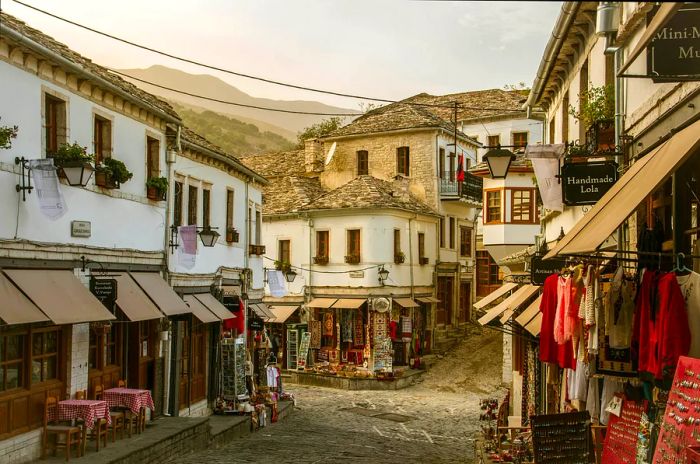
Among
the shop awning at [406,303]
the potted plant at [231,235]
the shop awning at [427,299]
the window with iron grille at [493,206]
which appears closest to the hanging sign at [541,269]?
the potted plant at [231,235]

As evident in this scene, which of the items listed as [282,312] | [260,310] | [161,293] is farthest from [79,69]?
[282,312]

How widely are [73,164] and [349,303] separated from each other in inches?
816

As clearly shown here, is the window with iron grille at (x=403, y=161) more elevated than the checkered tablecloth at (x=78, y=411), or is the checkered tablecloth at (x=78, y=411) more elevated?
the window with iron grille at (x=403, y=161)

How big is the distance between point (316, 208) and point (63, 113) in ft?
69.6

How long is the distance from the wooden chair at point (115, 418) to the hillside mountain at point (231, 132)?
76571mm

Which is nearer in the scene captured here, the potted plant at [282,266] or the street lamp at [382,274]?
the street lamp at [382,274]

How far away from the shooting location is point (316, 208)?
114 feet

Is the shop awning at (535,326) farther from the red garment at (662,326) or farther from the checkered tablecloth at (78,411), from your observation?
the checkered tablecloth at (78,411)

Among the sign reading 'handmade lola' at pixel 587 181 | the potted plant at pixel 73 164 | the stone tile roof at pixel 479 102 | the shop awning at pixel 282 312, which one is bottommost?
the shop awning at pixel 282 312

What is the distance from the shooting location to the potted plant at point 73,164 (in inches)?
511

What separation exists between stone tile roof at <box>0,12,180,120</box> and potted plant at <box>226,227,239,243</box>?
486cm

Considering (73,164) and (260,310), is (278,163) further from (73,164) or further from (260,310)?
(73,164)

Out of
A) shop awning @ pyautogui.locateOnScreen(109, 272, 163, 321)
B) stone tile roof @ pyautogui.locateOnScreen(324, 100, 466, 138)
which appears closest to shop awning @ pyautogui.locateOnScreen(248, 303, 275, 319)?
shop awning @ pyautogui.locateOnScreen(109, 272, 163, 321)

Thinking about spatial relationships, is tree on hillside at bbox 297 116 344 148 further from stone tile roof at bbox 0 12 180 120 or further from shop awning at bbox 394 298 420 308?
stone tile roof at bbox 0 12 180 120
